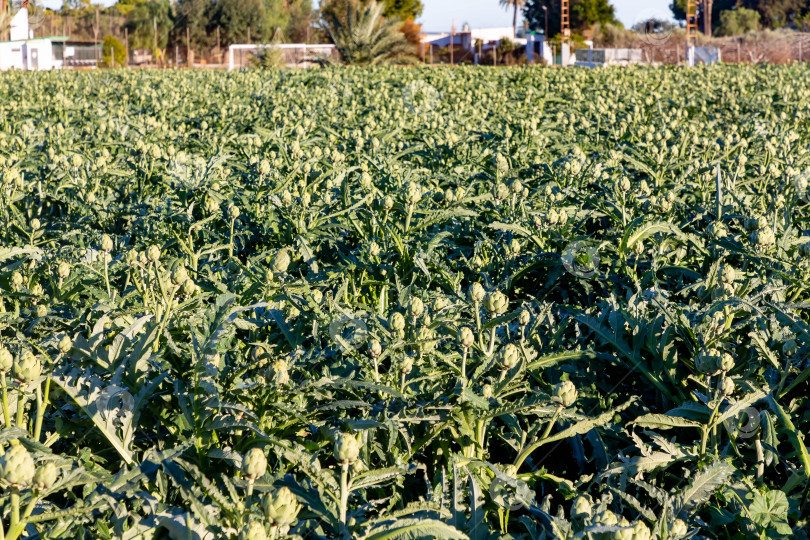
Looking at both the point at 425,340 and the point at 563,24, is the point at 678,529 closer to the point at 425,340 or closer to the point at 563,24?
the point at 425,340

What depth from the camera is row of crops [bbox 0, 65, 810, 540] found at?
1.68 m

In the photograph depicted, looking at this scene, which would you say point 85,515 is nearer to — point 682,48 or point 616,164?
point 616,164

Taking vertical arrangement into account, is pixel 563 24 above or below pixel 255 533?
above

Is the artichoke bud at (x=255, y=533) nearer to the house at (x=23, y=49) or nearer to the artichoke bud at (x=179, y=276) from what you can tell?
the artichoke bud at (x=179, y=276)

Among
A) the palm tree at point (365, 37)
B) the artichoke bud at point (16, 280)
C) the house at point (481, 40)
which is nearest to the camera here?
the artichoke bud at point (16, 280)

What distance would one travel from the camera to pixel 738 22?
65875mm

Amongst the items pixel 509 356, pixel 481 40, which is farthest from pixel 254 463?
pixel 481 40

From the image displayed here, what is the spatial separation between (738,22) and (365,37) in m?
53.9

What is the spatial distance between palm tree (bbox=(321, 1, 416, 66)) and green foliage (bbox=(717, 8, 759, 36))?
5024cm

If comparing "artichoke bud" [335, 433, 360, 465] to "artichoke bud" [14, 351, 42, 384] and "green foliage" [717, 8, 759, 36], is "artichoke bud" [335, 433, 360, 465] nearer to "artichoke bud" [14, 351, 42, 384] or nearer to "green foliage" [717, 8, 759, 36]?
"artichoke bud" [14, 351, 42, 384]

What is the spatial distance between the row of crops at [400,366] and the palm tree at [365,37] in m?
21.1

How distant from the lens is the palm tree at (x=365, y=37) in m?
24.2

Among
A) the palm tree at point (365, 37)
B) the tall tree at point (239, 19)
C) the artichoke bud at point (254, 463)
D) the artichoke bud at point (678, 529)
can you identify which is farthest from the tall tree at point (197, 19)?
the artichoke bud at point (678, 529)

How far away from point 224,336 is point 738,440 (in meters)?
1.55
